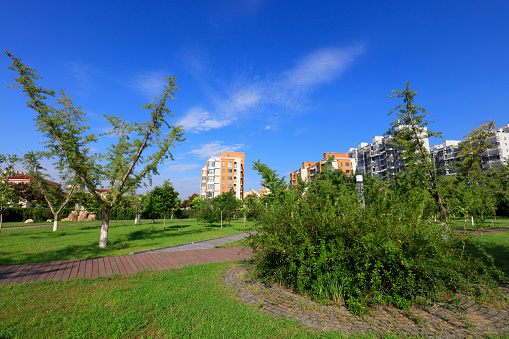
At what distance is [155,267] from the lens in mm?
7633

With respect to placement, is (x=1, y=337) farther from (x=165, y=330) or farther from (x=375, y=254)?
(x=375, y=254)

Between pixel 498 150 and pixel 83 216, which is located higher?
pixel 498 150

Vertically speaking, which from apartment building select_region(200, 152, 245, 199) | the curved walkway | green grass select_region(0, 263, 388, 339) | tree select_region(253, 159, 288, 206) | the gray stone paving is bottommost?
the curved walkway

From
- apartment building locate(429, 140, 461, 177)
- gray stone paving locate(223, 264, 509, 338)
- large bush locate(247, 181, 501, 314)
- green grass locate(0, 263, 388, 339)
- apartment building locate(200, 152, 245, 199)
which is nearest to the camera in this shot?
green grass locate(0, 263, 388, 339)

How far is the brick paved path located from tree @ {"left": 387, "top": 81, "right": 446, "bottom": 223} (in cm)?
1036

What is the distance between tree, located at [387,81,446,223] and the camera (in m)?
12.0

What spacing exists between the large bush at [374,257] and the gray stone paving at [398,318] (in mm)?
194

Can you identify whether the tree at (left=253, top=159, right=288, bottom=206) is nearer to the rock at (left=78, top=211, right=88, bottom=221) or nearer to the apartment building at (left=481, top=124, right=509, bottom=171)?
the rock at (left=78, top=211, right=88, bottom=221)

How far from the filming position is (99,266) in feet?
25.3

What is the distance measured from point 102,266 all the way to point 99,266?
0.32 ft

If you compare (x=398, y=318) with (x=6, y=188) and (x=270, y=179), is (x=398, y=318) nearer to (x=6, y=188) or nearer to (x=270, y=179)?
(x=270, y=179)

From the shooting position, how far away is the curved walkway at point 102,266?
6410 mm

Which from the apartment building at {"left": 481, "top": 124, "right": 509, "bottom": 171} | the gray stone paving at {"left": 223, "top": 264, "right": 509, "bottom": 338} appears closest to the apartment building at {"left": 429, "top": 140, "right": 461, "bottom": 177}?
the apartment building at {"left": 481, "top": 124, "right": 509, "bottom": 171}

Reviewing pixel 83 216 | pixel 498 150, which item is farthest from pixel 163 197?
pixel 498 150
